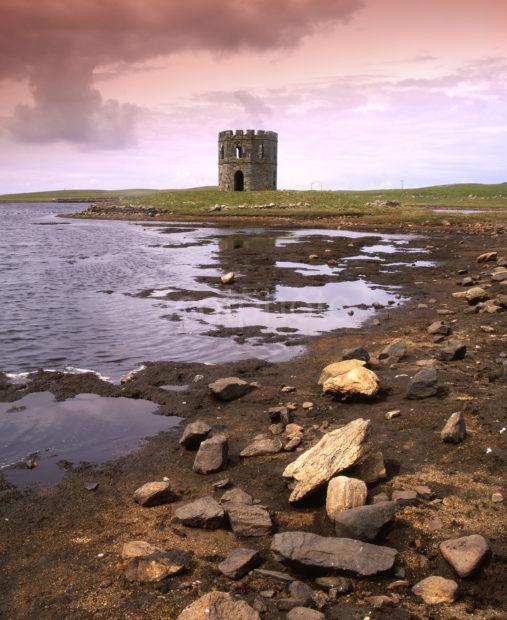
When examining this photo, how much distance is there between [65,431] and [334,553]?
19.4 ft

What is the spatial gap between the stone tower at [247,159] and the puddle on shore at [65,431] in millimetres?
79018

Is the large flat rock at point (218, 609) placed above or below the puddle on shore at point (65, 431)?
above

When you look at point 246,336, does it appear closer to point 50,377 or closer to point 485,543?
point 50,377

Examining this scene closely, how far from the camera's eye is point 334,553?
544 cm

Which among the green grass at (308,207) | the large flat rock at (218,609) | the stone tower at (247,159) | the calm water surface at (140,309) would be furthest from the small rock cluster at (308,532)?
the stone tower at (247,159)

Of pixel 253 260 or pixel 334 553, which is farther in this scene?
pixel 253 260

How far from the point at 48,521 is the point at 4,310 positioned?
50.3 feet

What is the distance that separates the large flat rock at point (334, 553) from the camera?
17.4ft

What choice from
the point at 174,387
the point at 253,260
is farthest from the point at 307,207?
the point at 174,387

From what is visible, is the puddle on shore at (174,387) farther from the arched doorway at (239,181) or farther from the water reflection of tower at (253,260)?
the arched doorway at (239,181)

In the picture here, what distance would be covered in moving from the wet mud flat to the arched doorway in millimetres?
78014

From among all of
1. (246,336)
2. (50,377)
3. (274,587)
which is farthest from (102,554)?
(246,336)

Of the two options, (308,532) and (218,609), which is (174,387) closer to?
(308,532)

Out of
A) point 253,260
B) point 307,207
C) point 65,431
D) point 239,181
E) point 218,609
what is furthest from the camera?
point 239,181
